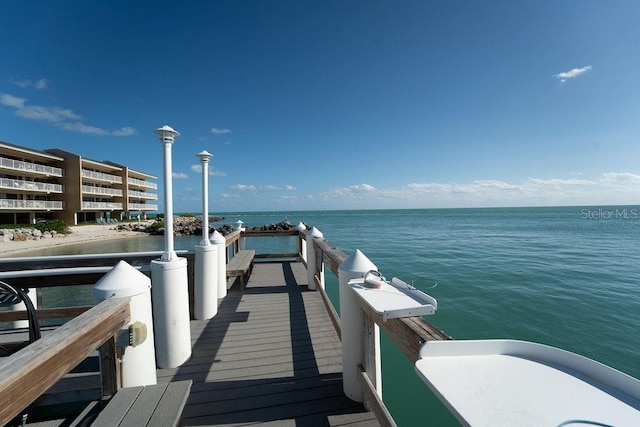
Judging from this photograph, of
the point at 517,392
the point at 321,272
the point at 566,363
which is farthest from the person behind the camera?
the point at 321,272

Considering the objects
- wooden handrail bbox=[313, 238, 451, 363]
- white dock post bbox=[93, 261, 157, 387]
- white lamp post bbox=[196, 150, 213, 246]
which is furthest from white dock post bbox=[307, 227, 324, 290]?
wooden handrail bbox=[313, 238, 451, 363]

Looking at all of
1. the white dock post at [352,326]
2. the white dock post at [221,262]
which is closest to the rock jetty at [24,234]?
the white dock post at [221,262]

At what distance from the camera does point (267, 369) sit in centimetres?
291

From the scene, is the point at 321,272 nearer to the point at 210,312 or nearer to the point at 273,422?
the point at 210,312

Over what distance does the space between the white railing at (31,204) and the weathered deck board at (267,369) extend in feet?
106

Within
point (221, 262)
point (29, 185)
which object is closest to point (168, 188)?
point (221, 262)

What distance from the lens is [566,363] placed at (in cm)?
112

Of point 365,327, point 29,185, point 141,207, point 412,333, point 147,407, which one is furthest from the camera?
point 141,207

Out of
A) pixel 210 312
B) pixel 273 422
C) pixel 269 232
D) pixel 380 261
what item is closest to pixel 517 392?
pixel 273 422

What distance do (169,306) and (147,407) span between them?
4.72 feet

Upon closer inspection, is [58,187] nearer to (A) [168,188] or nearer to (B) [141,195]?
(B) [141,195]

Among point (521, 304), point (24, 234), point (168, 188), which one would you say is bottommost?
point (521, 304)

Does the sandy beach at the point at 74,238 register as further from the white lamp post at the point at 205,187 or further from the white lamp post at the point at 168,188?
the white lamp post at the point at 168,188

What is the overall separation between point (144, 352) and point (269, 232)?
5.17 metres
